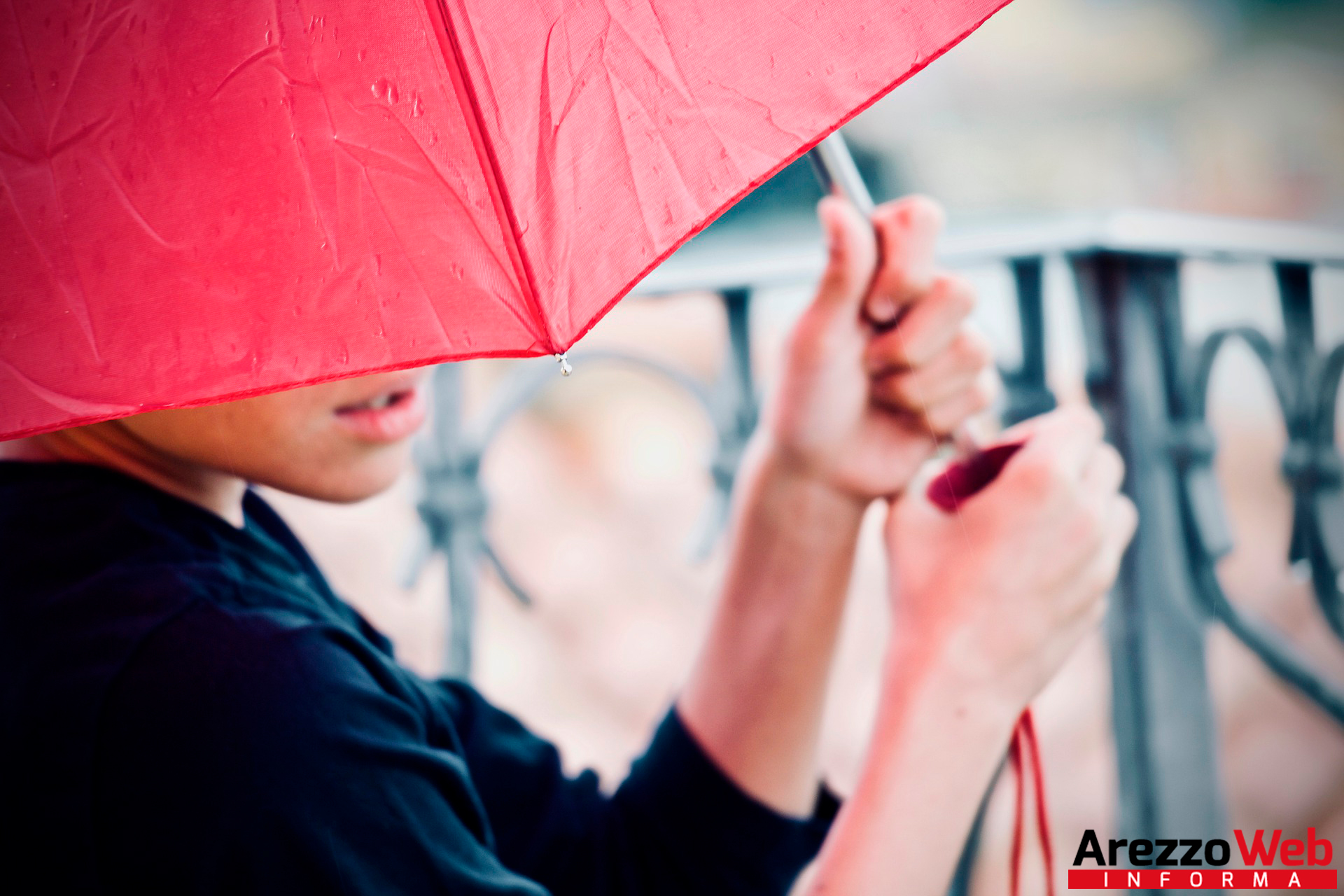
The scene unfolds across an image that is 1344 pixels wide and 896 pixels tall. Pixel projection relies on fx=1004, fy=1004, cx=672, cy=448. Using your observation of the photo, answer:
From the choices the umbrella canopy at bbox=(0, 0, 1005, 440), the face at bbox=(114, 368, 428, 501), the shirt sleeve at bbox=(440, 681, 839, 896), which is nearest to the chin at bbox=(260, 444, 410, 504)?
the face at bbox=(114, 368, 428, 501)

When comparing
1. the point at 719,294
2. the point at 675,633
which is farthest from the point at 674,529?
the point at 719,294

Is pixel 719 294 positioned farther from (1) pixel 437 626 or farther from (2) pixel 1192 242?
(1) pixel 437 626

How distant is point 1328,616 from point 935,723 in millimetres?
575

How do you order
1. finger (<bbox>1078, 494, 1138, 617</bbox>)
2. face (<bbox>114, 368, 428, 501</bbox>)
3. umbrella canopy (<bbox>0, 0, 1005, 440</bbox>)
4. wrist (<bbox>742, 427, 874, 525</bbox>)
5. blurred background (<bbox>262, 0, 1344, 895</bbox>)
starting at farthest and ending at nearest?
1. blurred background (<bbox>262, 0, 1344, 895</bbox>)
2. wrist (<bbox>742, 427, 874, 525</bbox>)
3. finger (<bbox>1078, 494, 1138, 617</bbox>)
4. face (<bbox>114, 368, 428, 501</bbox>)
5. umbrella canopy (<bbox>0, 0, 1005, 440</bbox>)

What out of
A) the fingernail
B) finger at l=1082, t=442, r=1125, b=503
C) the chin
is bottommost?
the chin

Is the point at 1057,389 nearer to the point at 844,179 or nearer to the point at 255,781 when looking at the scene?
the point at 844,179

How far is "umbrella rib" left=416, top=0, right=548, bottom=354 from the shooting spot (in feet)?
1.39

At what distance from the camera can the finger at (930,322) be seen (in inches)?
27.4

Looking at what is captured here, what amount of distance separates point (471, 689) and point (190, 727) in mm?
340

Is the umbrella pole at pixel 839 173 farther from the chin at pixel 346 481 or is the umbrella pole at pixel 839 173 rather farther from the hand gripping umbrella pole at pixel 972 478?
the chin at pixel 346 481

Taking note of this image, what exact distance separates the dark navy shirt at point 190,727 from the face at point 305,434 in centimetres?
4

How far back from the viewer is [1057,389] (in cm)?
104

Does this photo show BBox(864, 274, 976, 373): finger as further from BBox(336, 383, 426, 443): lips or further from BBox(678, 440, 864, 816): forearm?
BBox(336, 383, 426, 443): lips

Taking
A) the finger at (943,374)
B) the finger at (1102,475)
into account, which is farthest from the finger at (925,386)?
the finger at (1102,475)
